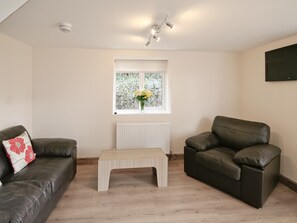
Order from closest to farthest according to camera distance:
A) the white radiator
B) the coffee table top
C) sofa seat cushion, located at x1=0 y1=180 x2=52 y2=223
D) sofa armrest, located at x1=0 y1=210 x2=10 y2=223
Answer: sofa armrest, located at x1=0 y1=210 x2=10 y2=223
sofa seat cushion, located at x1=0 y1=180 x2=52 y2=223
the coffee table top
the white radiator

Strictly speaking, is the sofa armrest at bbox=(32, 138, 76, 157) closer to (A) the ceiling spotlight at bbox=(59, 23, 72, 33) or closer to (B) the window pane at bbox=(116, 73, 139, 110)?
(B) the window pane at bbox=(116, 73, 139, 110)

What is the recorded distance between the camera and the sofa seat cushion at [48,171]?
2031 millimetres

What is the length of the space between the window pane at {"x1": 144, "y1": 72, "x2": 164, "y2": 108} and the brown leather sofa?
1773 mm

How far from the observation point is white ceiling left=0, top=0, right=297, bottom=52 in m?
1.81

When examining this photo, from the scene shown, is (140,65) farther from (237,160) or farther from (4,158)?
(4,158)

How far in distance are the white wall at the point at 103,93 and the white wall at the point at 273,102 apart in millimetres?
267

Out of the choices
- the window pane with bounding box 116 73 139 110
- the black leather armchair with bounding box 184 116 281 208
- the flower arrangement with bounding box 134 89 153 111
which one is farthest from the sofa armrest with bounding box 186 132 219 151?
the window pane with bounding box 116 73 139 110

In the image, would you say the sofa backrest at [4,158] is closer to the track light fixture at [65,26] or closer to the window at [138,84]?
the track light fixture at [65,26]

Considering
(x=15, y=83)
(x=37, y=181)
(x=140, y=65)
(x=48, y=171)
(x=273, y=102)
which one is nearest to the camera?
(x=37, y=181)

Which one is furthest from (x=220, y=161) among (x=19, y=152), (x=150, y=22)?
(x=19, y=152)

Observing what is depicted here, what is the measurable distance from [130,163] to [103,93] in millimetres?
1530

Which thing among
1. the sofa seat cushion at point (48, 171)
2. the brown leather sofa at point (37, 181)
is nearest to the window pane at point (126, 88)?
the brown leather sofa at point (37, 181)

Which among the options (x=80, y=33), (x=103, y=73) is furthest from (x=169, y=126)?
(x=80, y=33)

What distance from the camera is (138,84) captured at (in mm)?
3898
